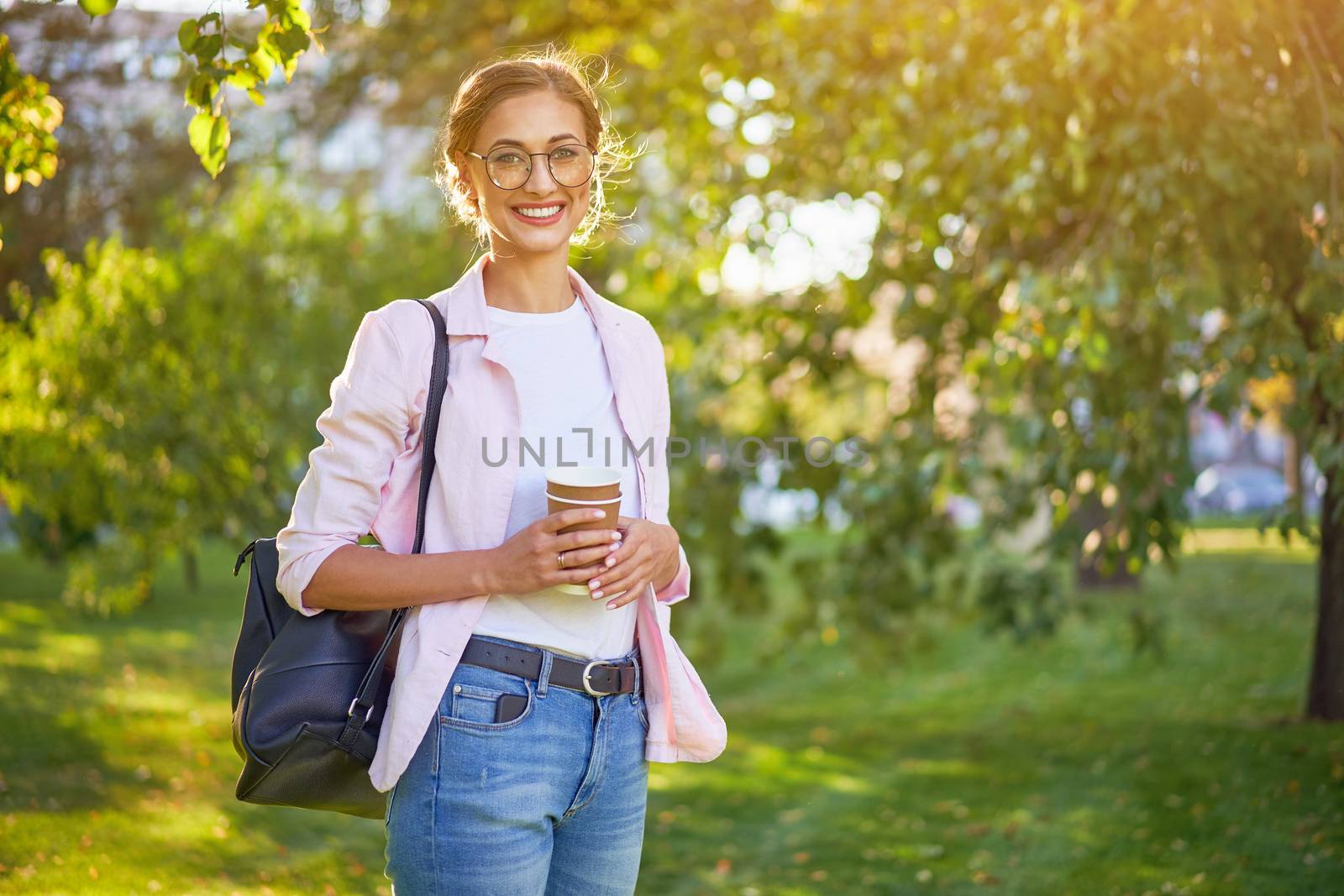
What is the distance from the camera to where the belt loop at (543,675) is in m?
1.91

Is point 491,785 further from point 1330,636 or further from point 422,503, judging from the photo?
point 1330,636

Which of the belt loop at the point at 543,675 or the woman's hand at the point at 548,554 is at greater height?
the woman's hand at the point at 548,554

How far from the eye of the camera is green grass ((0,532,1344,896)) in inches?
200

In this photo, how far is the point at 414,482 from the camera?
6.57ft

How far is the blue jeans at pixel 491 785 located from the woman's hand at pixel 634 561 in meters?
0.15

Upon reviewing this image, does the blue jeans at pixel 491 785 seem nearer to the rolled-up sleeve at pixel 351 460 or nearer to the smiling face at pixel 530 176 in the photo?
the rolled-up sleeve at pixel 351 460

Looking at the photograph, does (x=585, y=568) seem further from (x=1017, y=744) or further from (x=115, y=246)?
(x=115, y=246)

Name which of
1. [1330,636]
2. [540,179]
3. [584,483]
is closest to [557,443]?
[584,483]

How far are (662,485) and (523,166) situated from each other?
595mm

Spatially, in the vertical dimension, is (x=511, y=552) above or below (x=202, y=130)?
below

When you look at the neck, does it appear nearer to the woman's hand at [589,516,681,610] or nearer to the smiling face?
the smiling face

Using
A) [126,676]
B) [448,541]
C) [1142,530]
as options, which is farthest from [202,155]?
[126,676]

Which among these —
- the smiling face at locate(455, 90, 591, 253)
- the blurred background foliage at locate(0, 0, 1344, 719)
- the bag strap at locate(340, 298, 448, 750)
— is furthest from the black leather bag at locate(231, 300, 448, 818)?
the blurred background foliage at locate(0, 0, 1344, 719)

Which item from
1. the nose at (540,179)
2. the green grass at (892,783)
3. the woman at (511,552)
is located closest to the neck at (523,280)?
the woman at (511,552)
